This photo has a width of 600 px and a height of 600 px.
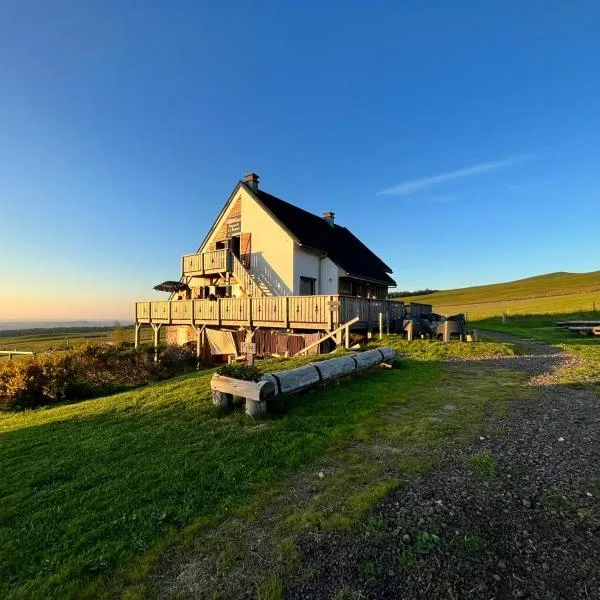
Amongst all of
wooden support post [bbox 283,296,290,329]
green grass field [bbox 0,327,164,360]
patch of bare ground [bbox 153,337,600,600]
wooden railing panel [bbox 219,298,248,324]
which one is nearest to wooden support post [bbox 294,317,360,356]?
wooden support post [bbox 283,296,290,329]

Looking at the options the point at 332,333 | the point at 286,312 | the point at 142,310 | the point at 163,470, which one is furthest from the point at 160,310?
the point at 163,470

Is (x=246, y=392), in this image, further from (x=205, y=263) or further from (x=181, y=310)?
(x=205, y=263)

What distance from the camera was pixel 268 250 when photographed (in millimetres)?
22531

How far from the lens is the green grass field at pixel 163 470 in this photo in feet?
11.0

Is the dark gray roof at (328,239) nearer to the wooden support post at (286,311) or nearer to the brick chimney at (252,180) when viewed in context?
the brick chimney at (252,180)

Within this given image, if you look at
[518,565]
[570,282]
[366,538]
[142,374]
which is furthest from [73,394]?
[570,282]

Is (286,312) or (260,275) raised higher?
(260,275)

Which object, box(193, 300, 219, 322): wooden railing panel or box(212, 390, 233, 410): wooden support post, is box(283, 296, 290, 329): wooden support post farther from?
box(212, 390, 233, 410): wooden support post

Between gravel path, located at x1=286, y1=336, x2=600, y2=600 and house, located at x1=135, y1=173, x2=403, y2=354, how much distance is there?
487 inches

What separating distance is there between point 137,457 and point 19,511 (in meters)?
1.54

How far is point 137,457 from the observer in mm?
5688

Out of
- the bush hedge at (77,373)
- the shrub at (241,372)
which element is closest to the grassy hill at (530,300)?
the bush hedge at (77,373)

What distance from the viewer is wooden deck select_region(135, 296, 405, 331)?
15.9 m

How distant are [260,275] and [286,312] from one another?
643 centimetres
